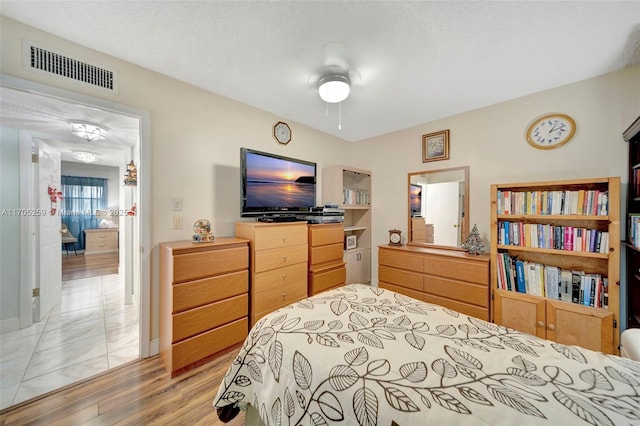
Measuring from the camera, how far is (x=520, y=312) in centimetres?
197

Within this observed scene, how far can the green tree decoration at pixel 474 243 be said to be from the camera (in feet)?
7.72

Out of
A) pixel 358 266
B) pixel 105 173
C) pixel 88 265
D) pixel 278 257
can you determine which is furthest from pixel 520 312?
pixel 105 173

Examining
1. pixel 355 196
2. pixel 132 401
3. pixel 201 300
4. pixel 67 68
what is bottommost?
pixel 132 401

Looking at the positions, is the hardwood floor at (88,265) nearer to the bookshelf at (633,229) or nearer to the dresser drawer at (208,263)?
the dresser drawer at (208,263)

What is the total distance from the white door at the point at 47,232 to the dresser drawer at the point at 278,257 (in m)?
2.41

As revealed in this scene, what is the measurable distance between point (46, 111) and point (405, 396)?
10.7ft

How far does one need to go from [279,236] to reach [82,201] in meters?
3.79

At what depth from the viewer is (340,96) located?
6.28 ft

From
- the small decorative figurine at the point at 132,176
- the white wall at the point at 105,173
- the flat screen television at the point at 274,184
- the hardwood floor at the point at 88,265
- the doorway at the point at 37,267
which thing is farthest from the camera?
the white wall at the point at 105,173

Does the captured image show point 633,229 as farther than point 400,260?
No

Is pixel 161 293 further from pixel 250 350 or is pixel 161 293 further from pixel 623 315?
pixel 623 315

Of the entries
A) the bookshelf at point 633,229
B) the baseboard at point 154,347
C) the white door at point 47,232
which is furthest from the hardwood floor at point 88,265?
the bookshelf at point 633,229

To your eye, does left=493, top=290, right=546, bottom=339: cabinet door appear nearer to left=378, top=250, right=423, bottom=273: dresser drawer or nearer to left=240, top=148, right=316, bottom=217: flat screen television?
left=378, top=250, right=423, bottom=273: dresser drawer

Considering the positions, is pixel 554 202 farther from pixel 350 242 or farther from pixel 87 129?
pixel 87 129
